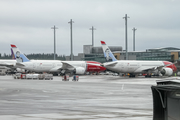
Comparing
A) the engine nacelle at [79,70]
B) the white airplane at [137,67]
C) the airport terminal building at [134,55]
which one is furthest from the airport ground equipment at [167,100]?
the airport terminal building at [134,55]

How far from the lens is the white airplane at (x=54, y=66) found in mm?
76375

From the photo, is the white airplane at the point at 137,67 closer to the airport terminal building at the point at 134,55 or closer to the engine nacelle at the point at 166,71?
the engine nacelle at the point at 166,71

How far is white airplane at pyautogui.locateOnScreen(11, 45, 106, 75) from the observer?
76375 millimetres

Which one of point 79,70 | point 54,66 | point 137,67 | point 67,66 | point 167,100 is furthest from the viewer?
point 54,66

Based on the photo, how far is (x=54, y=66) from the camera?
78750mm

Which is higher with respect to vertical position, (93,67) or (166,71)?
(93,67)

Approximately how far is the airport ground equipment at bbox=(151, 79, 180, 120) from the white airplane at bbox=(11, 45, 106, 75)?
66.6m

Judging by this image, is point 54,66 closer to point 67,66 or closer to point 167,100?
point 67,66

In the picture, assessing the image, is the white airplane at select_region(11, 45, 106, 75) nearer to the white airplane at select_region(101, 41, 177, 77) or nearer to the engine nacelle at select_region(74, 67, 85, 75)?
the engine nacelle at select_region(74, 67, 85, 75)

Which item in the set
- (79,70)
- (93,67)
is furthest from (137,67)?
(93,67)

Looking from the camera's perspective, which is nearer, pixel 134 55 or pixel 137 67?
pixel 137 67

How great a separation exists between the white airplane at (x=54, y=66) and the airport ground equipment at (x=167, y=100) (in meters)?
66.6

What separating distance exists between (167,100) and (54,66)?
70.3m

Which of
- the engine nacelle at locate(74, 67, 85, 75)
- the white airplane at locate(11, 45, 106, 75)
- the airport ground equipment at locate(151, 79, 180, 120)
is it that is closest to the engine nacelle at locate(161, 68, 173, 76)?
the white airplane at locate(11, 45, 106, 75)
